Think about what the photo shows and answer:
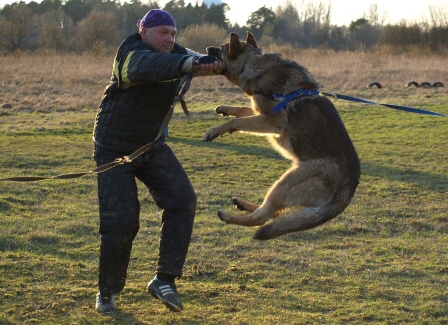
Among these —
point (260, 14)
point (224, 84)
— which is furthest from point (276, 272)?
point (260, 14)

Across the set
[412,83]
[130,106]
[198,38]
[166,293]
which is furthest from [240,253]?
[198,38]

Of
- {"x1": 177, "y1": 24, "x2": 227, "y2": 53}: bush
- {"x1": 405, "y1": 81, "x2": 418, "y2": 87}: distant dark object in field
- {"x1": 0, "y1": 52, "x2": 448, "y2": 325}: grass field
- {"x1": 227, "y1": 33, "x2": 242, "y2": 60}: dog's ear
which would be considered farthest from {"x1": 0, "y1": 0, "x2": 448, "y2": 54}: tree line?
{"x1": 227, "y1": 33, "x2": 242, "y2": 60}: dog's ear

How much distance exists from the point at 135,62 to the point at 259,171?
7285 mm

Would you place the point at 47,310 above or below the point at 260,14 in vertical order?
below

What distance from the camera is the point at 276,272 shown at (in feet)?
21.6

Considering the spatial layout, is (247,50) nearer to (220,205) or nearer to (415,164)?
(220,205)

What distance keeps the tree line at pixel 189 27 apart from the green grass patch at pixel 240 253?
17.8m

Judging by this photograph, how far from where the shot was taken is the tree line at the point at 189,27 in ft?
107

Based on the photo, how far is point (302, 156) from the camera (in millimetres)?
5184

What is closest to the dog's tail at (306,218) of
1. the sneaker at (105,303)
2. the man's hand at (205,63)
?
the man's hand at (205,63)

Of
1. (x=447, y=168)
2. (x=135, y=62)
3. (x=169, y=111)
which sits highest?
(x=135, y=62)

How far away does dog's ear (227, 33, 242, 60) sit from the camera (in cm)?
571

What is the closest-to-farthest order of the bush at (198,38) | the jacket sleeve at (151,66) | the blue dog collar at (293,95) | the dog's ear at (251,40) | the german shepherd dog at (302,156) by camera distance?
the jacket sleeve at (151,66), the german shepherd dog at (302,156), the blue dog collar at (293,95), the dog's ear at (251,40), the bush at (198,38)

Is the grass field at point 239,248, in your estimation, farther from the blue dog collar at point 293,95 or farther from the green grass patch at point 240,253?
the blue dog collar at point 293,95
